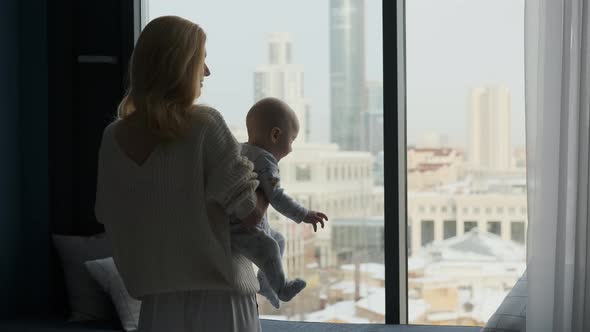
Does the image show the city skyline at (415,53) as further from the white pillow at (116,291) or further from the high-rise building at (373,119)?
the white pillow at (116,291)

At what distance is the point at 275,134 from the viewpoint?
97.2 inches

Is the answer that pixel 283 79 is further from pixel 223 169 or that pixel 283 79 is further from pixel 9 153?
pixel 223 169

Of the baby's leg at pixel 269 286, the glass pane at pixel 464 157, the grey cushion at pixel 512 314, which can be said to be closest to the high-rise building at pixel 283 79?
the glass pane at pixel 464 157

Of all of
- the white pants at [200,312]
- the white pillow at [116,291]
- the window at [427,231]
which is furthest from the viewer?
the window at [427,231]

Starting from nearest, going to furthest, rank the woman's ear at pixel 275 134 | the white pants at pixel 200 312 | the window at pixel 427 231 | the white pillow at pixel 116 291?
the white pants at pixel 200 312, the woman's ear at pixel 275 134, the white pillow at pixel 116 291, the window at pixel 427 231

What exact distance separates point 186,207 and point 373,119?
1988mm

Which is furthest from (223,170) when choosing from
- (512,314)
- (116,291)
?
(116,291)

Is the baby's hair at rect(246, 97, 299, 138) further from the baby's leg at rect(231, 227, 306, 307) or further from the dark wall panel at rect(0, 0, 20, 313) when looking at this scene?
the dark wall panel at rect(0, 0, 20, 313)

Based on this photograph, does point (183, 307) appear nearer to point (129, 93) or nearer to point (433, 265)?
point (129, 93)

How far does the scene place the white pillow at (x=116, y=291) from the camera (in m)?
3.45

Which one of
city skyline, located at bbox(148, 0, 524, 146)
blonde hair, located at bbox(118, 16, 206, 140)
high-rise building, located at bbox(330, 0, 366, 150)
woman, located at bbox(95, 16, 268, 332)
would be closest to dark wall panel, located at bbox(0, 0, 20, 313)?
city skyline, located at bbox(148, 0, 524, 146)

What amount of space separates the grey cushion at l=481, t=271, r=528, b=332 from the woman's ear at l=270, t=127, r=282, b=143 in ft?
2.99

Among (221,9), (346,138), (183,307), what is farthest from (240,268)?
(221,9)

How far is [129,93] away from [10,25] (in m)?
2.30
